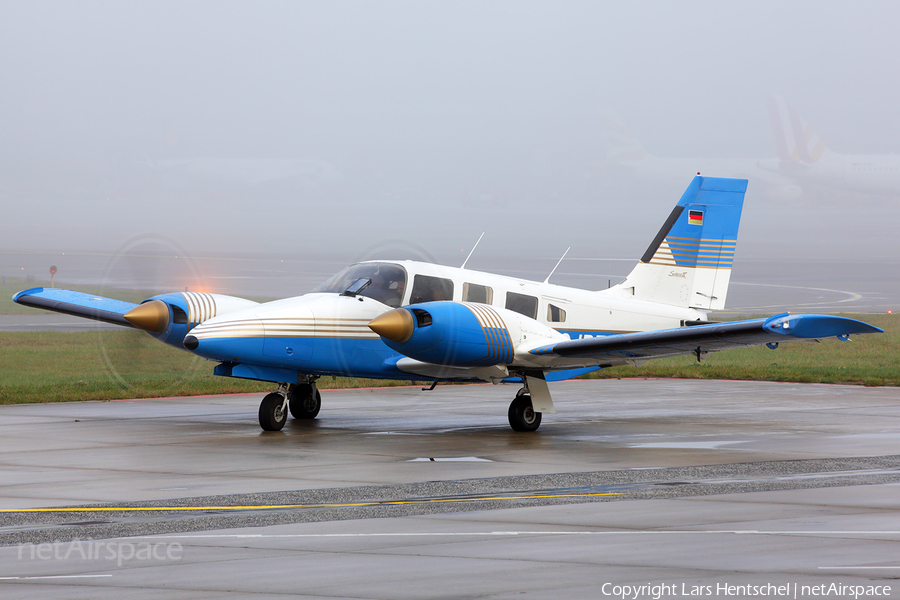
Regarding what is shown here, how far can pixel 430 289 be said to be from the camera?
1638cm

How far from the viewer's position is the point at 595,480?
1181 cm

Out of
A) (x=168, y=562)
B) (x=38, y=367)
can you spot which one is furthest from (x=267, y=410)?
(x=38, y=367)

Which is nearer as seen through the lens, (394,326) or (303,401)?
(394,326)

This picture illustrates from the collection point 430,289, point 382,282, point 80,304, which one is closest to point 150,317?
point 80,304

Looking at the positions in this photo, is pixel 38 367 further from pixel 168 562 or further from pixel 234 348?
pixel 168 562

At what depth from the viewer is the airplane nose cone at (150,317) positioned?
55.3 feet

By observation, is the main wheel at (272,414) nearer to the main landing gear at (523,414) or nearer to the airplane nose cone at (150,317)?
the airplane nose cone at (150,317)

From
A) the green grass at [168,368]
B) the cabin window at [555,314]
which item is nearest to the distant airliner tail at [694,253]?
the cabin window at [555,314]

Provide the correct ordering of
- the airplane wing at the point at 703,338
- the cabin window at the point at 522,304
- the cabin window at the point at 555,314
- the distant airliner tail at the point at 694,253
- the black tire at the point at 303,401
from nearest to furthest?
the airplane wing at the point at 703,338
the cabin window at the point at 522,304
the cabin window at the point at 555,314
the black tire at the point at 303,401
the distant airliner tail at the point at 694,253

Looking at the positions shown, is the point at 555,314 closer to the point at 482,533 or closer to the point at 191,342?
the point at 191,342

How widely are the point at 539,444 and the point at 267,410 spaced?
437cm

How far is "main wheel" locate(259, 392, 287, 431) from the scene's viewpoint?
53.4 feet

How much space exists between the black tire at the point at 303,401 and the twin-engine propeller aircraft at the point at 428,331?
2cm

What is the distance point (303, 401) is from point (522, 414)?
3.99 m
